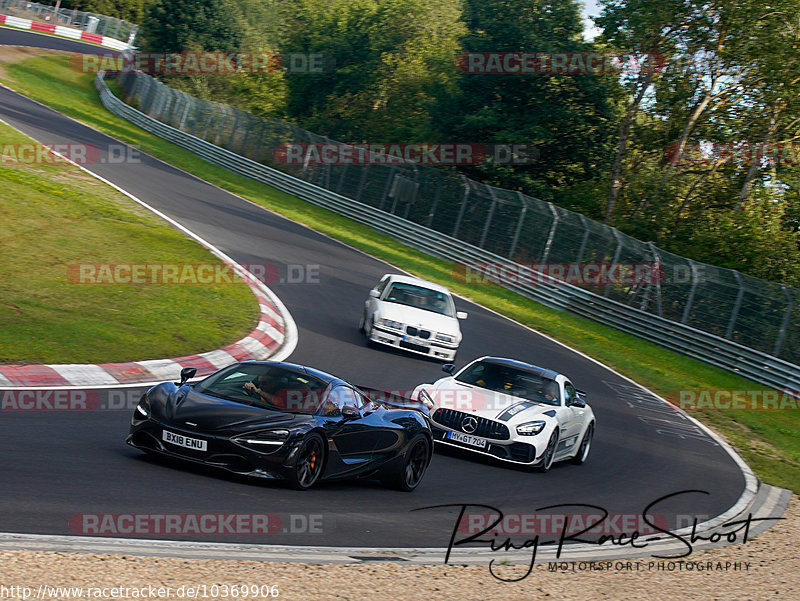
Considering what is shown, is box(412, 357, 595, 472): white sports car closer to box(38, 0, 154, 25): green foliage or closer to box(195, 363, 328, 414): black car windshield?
box(195, 363, 328, 414): black car windshield

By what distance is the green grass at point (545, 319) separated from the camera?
18.1 metres

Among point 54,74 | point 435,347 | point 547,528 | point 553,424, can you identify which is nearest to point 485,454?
point 553,424

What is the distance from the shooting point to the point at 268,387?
895 cm

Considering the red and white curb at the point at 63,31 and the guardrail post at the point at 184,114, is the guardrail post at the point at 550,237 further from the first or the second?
the red and white curb at the point at 63,31

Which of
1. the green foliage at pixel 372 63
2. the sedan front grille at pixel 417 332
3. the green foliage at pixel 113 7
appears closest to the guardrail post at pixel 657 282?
the sedan front grille at pixel 417 332

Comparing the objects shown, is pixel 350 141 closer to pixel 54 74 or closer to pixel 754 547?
pixel 54 74

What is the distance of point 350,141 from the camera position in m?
55.0

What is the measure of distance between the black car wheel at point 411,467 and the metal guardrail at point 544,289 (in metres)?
16.5

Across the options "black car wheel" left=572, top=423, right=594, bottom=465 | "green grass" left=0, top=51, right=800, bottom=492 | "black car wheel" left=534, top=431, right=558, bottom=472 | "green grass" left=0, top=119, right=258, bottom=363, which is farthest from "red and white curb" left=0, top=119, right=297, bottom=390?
"green grass" left=0, top=51, right=800, bottom=492

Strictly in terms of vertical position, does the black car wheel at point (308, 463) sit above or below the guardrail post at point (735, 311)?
below

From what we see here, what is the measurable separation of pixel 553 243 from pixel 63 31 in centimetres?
5782

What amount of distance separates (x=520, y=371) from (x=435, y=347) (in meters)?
5.43

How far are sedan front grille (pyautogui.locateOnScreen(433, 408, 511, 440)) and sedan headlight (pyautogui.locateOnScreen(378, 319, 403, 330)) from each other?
6.48 meters

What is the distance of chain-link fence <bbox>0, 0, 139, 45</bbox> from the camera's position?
7362cm
